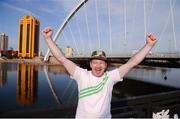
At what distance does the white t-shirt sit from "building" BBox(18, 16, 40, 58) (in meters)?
117

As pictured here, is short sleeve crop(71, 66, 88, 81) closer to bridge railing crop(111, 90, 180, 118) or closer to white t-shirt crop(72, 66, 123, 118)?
white t-shirt crop(72, 66, 123, 118)

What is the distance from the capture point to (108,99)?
99.0 inches

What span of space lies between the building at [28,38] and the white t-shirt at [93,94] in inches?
4602

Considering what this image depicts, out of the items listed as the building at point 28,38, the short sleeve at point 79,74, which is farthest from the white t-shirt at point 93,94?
the building at point 28,38

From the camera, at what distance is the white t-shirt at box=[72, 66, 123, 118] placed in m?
2.43

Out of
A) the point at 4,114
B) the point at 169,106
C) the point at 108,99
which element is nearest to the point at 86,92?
the point at 108,99

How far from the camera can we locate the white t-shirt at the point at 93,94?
95.8 inches

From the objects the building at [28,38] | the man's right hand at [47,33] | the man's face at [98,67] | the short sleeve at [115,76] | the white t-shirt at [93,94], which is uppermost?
the building at [28,38]

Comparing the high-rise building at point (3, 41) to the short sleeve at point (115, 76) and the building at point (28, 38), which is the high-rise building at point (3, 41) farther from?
the short sleeve at point (115, 76)

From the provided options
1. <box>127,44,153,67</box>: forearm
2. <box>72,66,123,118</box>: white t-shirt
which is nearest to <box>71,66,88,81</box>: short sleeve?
<box>72,66,123,118</box>: white t-shirt

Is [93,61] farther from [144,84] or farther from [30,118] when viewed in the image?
[144,84]

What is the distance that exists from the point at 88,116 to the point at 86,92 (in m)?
0.20

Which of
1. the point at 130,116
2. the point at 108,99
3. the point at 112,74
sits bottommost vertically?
the point at 130,116

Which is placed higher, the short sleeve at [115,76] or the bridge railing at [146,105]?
the short sleeve at [115,76]
